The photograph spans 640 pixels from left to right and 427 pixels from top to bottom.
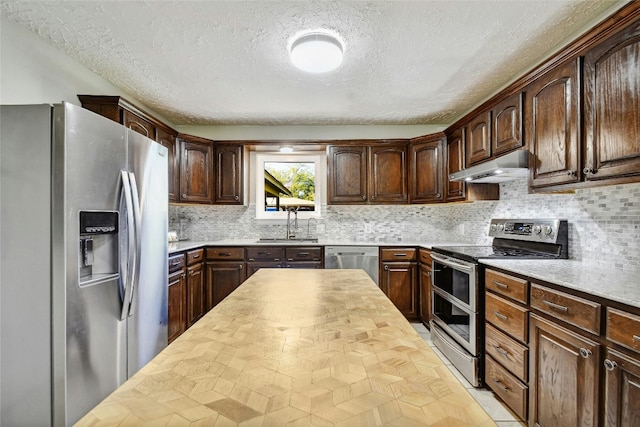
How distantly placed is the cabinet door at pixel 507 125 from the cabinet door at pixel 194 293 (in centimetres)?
314

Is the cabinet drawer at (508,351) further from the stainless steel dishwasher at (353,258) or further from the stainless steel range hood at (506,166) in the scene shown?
the stainless steel dishwasher at (353,258)

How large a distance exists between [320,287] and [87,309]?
1180 millimetres

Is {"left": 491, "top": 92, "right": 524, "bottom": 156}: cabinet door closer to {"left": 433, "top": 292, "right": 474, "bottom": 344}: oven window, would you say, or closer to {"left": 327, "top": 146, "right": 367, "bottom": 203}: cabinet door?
{"left": 433, "top": 292, "right": 474, "bottom": 344}: oven window

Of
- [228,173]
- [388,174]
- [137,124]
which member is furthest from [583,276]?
[228,173]

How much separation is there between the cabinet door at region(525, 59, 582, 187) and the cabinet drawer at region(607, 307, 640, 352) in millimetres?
858

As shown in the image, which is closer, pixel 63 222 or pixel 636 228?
pixel 63 222

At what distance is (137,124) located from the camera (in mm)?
2707

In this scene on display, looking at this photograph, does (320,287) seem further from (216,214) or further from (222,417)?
(216,214)

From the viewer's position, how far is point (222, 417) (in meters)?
0.51

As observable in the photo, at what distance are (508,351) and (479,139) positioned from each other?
183cm

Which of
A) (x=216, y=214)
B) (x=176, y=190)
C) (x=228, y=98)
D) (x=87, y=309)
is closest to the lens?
(x=87, y=309)

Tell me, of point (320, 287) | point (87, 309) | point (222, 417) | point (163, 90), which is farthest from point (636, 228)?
point (163, 90)

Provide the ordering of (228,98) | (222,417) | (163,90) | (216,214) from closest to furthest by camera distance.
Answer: (222,417) → (163,90) → (228,98) → (216,214)

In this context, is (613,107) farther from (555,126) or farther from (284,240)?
(284,240)
